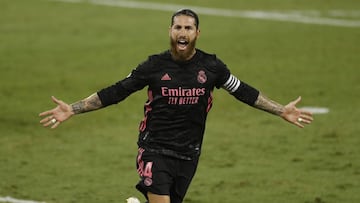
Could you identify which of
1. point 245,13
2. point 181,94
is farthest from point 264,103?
point 245,13

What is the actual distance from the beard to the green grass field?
3.50 meters

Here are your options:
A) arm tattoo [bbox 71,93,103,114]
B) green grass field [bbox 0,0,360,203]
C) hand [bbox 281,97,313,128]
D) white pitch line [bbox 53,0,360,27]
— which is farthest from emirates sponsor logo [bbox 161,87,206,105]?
white pitch line [bbox 53,0,360,27]

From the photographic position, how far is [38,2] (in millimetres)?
29312

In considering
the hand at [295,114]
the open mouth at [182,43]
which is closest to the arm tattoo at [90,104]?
the open mouth at [182,43]

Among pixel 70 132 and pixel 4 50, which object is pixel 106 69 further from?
pixel 70 132

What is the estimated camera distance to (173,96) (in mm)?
10469

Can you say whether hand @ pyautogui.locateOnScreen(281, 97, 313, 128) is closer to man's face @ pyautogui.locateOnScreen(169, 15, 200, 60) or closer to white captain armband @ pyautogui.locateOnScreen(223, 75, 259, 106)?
white captain armband @ pyautogui.locateOnScreen(223, 75, 259, 106)

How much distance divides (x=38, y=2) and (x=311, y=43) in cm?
879

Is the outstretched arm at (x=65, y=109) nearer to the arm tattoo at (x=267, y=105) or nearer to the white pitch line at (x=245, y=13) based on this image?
the arm tattoo at (x=267, y=105)

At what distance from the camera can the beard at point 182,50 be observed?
33.9 feet

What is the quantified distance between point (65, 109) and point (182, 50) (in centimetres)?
134

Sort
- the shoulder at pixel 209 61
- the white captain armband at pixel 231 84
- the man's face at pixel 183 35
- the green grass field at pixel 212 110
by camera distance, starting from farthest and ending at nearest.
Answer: the green grass field at pixel 212 110 < the white captain armband at pixel 231 84 < the shoulder at pixel 209 61 < the man's face at pixel 183 35

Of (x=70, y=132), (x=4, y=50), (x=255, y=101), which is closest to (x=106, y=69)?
(x=4, y=50)

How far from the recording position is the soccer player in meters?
10.4
